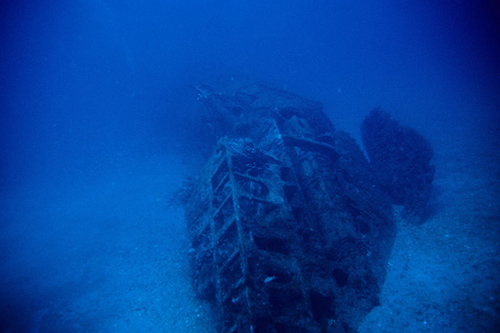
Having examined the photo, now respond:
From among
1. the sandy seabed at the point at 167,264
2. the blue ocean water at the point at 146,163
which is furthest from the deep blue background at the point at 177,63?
the sandy seabed at the point at 167,264

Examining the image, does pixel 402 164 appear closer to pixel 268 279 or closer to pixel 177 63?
pixel 268 279

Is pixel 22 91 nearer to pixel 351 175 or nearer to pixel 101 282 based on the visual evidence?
pixel 101 282

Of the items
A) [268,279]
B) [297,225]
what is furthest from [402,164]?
[268,279]

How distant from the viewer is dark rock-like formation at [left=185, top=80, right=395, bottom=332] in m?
3.43

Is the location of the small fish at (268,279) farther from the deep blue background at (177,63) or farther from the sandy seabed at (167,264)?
the deep blue background at (177,63)

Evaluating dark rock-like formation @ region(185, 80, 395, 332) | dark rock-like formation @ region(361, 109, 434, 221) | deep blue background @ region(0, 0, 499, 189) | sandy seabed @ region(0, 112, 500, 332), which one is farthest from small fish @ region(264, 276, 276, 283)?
deep blue background @ region(0, 0, 499, 189)

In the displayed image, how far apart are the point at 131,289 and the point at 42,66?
69807 millimetres

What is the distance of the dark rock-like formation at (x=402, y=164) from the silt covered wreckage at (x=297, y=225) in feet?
0.11

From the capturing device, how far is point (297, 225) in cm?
457

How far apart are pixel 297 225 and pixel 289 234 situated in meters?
0.35

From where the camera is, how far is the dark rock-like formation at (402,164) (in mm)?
6434

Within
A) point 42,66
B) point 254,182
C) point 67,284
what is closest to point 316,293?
point 254,182

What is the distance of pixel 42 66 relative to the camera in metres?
50.9

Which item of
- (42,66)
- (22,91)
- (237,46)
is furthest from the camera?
(237,46)
